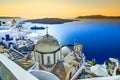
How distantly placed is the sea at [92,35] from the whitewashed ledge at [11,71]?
1.19 ft

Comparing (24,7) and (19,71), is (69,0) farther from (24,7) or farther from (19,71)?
(19,71)

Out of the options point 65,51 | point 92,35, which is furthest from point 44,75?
point 92,35

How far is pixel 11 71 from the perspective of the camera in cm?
233

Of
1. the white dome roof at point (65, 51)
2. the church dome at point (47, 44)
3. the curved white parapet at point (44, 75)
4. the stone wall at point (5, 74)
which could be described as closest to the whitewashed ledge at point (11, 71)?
the stone wall at point (5, 74)

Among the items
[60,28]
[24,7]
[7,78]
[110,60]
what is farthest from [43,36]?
[110,60]

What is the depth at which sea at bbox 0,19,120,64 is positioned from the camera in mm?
2570

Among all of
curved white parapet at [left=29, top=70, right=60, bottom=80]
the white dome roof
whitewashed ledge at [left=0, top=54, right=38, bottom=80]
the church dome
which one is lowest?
curved white parapet at [left=29, top=70, right=60, bottom=80]

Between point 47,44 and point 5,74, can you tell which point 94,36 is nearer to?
point 47,44

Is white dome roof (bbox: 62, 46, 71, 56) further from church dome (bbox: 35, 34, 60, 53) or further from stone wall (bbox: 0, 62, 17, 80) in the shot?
stone wall (bbox: 0, 62, 17, 80)

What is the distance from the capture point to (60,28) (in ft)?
8.41

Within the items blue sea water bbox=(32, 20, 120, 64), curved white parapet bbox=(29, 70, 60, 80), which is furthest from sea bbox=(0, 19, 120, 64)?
curved white parapet bbox=(29, 70, 60, 80)

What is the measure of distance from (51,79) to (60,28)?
51 centimetres

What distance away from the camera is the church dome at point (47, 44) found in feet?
8.38

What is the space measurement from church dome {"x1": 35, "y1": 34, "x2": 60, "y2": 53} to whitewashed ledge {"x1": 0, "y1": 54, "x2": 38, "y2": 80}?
29cm
